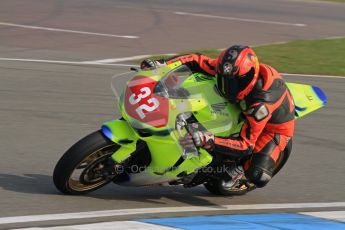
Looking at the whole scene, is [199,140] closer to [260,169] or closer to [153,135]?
[153,135]

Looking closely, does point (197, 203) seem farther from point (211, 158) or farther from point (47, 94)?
point (47, 94)

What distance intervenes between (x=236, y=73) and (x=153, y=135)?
77 centimetres

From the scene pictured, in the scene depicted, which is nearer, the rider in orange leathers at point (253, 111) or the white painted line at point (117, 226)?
the white painted line at point (117, 226)

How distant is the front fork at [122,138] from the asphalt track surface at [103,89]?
41cm

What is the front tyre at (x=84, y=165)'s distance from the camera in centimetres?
634

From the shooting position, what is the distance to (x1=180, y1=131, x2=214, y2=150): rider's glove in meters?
6.24

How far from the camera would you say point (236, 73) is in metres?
6.40

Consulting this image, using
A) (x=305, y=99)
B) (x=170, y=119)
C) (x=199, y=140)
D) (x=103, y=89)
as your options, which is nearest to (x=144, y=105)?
(x=170, y=119)

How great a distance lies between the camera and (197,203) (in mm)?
7000

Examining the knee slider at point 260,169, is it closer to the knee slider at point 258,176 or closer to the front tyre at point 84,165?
the knee slider at point 258,176


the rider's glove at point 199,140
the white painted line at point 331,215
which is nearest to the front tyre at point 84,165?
the rider's glove at point 199,140

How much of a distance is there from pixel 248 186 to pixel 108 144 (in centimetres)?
141

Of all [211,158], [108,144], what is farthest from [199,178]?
[108,144]

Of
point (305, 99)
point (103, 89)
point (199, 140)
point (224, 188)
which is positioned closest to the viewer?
point (199, 140)
